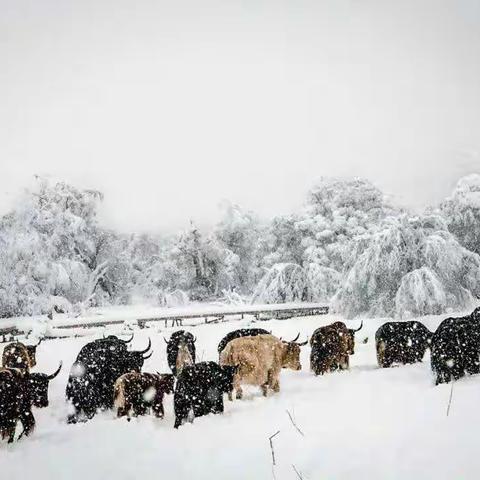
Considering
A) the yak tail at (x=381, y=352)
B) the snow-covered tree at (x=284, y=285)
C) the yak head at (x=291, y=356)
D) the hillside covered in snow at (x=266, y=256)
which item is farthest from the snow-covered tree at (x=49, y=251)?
the yak tail at (x=381, y=352)

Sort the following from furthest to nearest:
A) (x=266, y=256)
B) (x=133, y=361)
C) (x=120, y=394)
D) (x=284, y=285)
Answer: (x=266, y=256) → (x=284, y=285) → (x=133, y=361) → (x=120, y=394)

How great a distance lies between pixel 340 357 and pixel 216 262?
1650cm

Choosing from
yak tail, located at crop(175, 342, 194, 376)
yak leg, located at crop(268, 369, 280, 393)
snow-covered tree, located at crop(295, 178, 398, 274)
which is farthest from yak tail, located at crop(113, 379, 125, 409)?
snow-covered tree, located at crop(295, 178, 398, 274)

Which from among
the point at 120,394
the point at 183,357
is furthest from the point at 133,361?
the point at 120,394

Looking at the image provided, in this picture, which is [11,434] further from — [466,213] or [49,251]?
[466,213]

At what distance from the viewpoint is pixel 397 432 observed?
3770 millimetres

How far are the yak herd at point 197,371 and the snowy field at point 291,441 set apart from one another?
8.4 inches

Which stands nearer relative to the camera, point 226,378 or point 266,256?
point 226,378

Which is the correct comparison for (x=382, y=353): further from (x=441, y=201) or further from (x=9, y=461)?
(x=441, y=201)

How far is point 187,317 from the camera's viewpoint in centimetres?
1566

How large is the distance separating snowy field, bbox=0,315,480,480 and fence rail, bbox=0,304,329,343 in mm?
8066

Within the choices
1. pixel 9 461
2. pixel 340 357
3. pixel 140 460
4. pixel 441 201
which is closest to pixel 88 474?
pixel 140 460

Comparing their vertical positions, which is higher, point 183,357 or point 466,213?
point 466,213

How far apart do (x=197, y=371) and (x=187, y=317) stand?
10.5 metres
